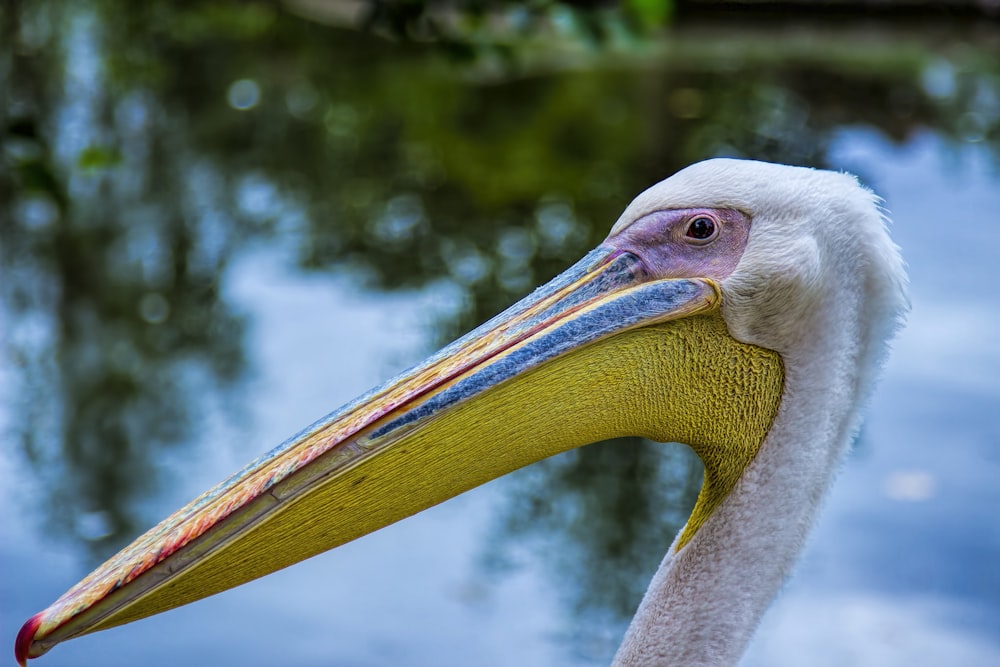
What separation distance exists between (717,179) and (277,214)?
212 inches

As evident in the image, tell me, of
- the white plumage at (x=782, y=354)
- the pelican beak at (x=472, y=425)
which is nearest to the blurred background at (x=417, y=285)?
the white plumage at (x=782, y=354)

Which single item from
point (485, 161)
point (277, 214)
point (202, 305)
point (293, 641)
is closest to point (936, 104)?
point (485, 161)

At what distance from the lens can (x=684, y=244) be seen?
1.63 m

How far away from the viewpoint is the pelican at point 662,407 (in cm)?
150

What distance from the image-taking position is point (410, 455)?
1.52 meters

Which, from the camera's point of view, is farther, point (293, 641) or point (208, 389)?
point (208, 389)

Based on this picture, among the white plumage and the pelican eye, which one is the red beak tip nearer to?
the white plumage

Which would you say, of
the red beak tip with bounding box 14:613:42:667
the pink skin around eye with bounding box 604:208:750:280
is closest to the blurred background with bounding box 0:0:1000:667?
the pink skin around eye with bounding box 604:208:750:280

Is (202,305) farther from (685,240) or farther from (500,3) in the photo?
(685,240)

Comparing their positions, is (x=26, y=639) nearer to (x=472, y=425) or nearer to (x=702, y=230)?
(x=472, y=425)

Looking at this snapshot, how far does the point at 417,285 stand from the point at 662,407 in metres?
4.19

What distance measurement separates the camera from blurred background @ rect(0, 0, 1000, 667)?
3.55 m

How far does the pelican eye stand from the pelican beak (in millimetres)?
60

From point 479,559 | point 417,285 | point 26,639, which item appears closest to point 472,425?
point 26,639
